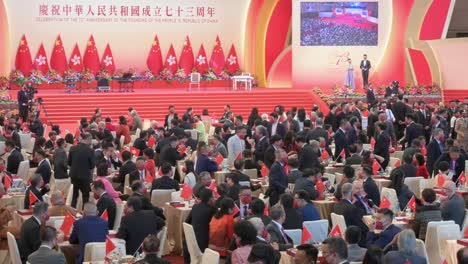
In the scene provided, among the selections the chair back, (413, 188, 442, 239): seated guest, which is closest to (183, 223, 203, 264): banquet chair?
the chair back

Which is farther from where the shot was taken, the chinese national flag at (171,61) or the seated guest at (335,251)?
A: the chinese national flag at (171,61)

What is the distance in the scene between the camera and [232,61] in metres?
31.1

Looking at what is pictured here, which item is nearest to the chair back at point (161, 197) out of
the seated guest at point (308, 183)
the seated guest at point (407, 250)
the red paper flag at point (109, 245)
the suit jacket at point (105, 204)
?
the suit jacket at point (105, 204)

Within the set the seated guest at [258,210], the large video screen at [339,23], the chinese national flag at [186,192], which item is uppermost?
the large video screen at [339,23]

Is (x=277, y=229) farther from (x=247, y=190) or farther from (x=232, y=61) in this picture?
(x=232, y=61)

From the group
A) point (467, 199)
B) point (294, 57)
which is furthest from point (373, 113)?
point (294, 57)

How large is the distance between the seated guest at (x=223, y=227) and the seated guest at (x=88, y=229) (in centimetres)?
112

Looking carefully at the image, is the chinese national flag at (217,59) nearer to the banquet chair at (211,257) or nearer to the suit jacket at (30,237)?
the suit jacket at (30,237)

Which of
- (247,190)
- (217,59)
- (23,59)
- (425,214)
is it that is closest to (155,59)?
(217,59)

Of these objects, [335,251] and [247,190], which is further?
[247,190]

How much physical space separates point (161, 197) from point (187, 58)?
64.5ft

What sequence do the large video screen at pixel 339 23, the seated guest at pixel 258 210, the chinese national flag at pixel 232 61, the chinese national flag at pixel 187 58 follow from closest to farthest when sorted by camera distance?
1. the seated guest at pixel 258 210
2. the large video screen at pixel 339 23
3. the chinese national flag at pixel 187 58
4. the chinese national flag at pixel 232 61

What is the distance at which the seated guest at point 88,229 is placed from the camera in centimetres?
870

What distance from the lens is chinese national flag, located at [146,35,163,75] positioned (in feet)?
99.8
